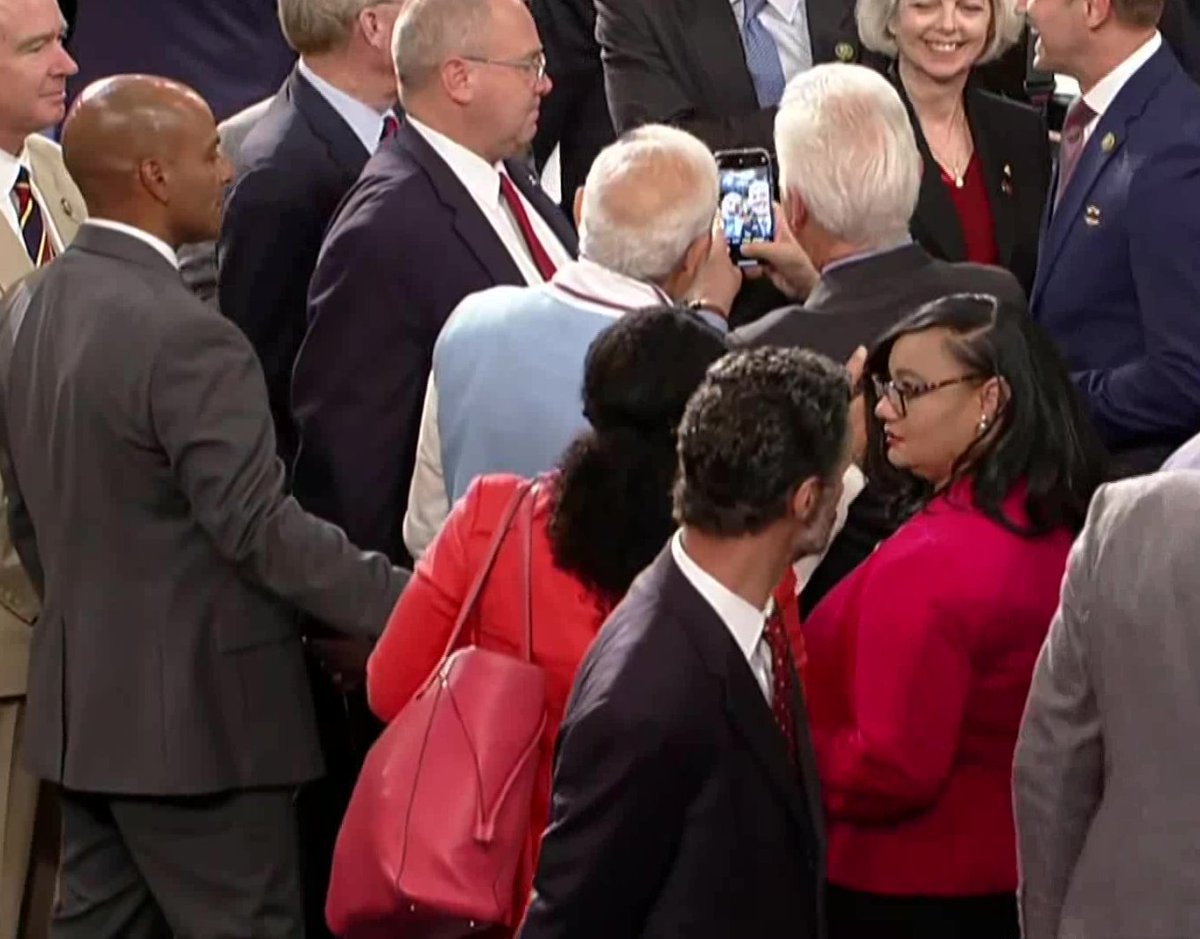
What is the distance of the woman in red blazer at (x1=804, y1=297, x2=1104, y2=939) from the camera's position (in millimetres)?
2967

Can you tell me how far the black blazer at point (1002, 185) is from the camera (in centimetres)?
422

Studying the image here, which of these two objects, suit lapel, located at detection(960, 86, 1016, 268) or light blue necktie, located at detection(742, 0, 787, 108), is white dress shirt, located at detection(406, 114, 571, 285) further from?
suit lapel, located at detection(960, 86, 1016, 268)

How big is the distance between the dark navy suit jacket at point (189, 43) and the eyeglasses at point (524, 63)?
1457 mm

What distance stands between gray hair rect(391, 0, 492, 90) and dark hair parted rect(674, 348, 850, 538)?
1.31 m

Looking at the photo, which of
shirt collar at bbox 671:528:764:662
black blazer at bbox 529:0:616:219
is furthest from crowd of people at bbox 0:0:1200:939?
black blazer at bbox 529:0:616:219

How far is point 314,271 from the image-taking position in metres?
3.95

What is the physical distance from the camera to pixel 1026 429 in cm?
304

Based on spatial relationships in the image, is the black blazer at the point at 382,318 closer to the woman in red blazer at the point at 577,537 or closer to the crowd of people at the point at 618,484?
the crowd of people at the point at 618,484

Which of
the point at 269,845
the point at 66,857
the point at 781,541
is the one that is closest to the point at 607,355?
the point at 781,541

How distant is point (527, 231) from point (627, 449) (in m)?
1.07

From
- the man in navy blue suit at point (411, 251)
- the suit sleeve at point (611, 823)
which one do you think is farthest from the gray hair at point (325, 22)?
the suit sleeve at point (611, 823)

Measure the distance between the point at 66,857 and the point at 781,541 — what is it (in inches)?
59.9

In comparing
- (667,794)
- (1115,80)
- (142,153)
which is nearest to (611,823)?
(667,794)

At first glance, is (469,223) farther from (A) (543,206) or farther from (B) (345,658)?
(B) (345,658)
